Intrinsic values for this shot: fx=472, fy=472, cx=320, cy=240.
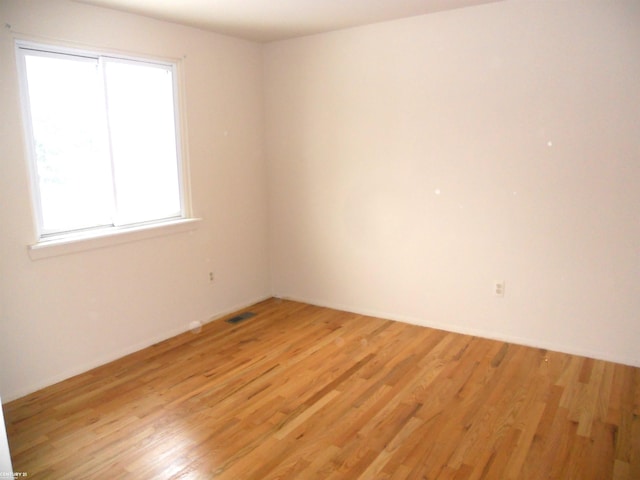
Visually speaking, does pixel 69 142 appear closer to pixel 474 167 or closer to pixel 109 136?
pixel 109 136

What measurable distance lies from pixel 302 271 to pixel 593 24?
3.12 m

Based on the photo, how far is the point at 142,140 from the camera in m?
3.70

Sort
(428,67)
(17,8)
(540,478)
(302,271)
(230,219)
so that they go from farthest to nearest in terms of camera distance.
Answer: (302,271) → (230,219) → (428,67) → (17,8) → (540,478)

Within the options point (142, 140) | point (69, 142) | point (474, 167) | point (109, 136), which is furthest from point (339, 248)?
point (69, 142)

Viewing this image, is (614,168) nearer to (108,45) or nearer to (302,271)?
(302,271)

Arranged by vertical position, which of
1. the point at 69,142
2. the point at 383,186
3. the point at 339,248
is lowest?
the point at 339,248

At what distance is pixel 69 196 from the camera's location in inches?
128

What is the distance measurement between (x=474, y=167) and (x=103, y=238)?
2.81m

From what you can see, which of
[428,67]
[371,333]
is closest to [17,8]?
[428,67]

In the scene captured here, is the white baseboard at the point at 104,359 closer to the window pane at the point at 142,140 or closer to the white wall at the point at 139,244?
the white wall at the point at 139,244

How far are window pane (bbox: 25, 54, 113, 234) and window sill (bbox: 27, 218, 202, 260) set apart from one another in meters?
0.11

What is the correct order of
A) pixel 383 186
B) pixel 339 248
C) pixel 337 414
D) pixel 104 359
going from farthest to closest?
pixel 339 248 < pixel 383 186 < pixel 104 359 < pixel 337 414

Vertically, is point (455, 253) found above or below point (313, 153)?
below

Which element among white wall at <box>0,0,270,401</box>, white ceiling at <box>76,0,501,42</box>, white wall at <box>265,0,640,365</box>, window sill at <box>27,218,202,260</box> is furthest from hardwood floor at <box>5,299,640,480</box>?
white ceiling at <box>76,0,501,42</box>
